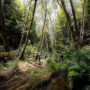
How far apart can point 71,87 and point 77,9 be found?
14.5m

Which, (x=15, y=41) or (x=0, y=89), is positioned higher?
(x=15, y=41)

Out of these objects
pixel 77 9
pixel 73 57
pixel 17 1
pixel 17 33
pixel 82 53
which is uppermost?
pixel 17 1

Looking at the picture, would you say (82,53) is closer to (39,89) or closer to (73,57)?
(73,57)

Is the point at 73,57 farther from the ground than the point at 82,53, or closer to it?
closer to it

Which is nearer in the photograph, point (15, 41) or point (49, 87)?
point (49, 87)

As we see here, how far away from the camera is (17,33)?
14281mm

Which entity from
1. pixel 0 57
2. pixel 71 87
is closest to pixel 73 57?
pixel 71 87

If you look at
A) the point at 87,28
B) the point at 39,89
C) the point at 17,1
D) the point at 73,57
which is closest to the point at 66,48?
the point at 73,57

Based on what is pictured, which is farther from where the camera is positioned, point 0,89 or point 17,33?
point 17,33

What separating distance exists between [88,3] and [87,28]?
418 centimetres

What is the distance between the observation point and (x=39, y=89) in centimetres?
279

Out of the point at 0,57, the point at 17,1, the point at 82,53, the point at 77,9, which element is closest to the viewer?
the point at 82,53

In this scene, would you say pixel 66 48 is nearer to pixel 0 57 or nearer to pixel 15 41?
pixel 0 57

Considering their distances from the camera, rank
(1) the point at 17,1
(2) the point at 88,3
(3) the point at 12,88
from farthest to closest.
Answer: (1) the point at 17,1 → (2) the point at 88,3 → (3) the point at 12,88
